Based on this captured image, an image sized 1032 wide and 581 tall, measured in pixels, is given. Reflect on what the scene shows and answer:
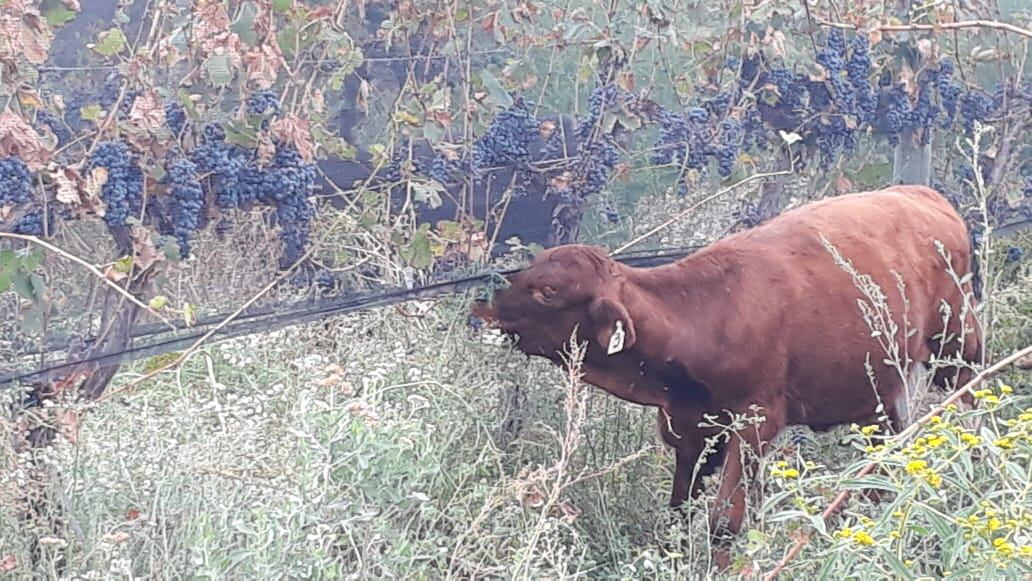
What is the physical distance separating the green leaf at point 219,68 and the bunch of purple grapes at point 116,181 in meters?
0.30

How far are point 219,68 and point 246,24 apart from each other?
0.19 meters

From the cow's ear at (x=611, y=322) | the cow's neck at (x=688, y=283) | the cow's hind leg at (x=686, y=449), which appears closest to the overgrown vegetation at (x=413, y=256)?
the cow's hind leg at (x=686, y=449)

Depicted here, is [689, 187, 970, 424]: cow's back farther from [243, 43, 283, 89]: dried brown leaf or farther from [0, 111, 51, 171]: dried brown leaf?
[0, 111, 51, 171]: dried brown leaf

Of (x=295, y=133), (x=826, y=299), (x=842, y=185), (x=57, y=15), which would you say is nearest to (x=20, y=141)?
(x=57, y=15)

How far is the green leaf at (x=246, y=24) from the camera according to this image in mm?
4137

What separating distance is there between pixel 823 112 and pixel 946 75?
0.79m

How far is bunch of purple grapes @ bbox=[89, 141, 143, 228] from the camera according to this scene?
12.7 feet

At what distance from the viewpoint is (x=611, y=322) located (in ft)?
14.5

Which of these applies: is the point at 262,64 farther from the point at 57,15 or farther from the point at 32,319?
the point at 32,319

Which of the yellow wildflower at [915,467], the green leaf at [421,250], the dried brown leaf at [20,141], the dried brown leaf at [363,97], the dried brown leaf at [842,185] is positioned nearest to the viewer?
the yellow wildflower at [915,467]

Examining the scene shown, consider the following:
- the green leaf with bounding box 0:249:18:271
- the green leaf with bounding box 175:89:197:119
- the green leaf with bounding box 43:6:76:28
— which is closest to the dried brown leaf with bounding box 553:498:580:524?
the green leaf with bounding box 175:89:197:119

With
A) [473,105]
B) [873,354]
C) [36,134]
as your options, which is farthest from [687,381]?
[36,134]

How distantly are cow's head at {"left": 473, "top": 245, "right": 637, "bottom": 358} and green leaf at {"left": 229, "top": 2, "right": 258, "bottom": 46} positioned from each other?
1.04 meters

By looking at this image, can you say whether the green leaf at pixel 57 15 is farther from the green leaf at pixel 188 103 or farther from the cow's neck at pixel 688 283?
the cow's neck at pixel 688 283
